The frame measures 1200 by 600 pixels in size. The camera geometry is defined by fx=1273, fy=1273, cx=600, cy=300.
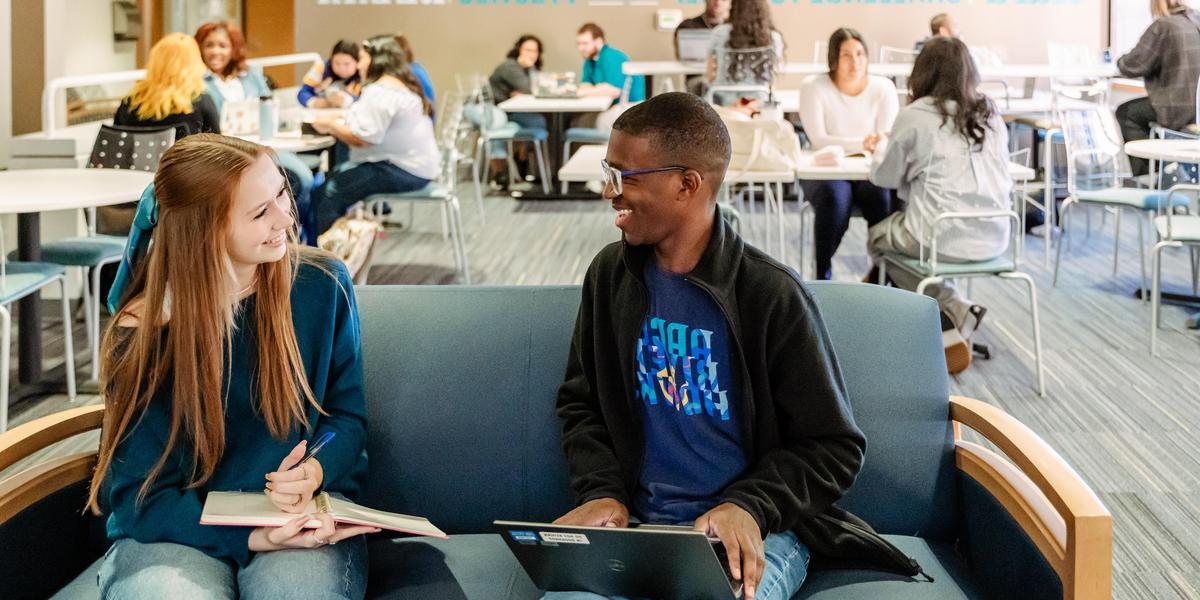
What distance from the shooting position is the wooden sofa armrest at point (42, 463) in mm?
1957

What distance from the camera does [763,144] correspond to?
16.3 ft

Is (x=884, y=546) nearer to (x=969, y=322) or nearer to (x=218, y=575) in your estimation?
(x=218, y=575)

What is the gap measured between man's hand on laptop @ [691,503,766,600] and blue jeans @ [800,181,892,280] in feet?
12.3

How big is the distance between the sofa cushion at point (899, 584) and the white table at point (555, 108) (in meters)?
6.60

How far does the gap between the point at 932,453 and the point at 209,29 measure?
227 inches

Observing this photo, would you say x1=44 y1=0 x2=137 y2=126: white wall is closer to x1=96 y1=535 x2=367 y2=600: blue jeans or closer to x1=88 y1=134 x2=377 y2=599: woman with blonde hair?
x1=88 y1=134 x2=377 y2=599: woman with blonde hair

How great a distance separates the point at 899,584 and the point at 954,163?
2642 mm

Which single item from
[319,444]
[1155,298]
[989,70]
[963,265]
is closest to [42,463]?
[319,444]

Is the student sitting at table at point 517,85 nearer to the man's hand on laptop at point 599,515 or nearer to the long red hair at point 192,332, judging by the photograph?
the long red hair at point 192,332

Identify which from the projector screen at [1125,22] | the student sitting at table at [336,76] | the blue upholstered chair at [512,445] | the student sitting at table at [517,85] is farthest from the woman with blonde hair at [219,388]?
the projector screen at [1125,22]

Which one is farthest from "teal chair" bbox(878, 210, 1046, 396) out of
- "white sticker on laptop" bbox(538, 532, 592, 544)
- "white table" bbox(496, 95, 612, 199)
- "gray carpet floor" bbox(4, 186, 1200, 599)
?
"white table" bbox(496, 95, 612, 199)

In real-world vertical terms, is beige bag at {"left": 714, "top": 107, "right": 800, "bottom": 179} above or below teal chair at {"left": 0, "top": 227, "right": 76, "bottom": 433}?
above

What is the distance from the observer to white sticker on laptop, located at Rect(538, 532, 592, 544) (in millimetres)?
1725

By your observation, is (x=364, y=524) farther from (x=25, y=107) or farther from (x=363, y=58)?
(x=363, y=58)
